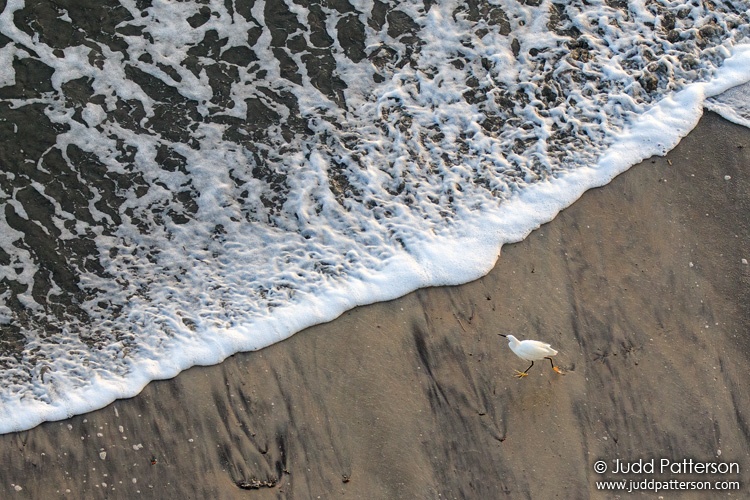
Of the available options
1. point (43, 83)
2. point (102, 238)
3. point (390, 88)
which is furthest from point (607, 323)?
point (43, 83)

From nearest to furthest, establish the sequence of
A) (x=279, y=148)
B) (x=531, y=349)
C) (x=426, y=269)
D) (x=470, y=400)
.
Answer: (x=531, y=349)
(x=470, y=400)
(x=426, y=269)
(x=279, y=148)

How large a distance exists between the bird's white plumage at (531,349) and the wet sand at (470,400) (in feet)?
0.68

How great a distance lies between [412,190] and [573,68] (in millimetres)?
1873

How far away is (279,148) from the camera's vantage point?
5297mm

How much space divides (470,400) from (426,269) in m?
0.96

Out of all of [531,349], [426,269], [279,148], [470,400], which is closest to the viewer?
[531,349]

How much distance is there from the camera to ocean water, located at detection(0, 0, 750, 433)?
4570 millimetres

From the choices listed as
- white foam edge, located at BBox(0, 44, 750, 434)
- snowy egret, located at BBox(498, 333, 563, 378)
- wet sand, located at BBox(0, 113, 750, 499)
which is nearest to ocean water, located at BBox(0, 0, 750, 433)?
white foam edge, located at BBox(0, 44, 750, 434)

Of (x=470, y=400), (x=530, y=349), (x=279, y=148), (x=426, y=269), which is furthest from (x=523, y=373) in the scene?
(x=279, y=148)

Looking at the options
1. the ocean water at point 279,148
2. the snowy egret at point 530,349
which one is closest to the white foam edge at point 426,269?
the ocean water at point 279,148

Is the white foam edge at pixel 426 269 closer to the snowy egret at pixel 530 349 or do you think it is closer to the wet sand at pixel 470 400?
the wet sand at pixel 470 400

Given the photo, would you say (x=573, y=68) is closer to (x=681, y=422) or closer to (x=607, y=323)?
(x=607, y=323)

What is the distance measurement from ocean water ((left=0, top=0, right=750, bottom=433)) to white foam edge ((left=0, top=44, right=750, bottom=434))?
14 millimetres

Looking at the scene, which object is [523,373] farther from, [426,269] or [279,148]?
[279,148]
